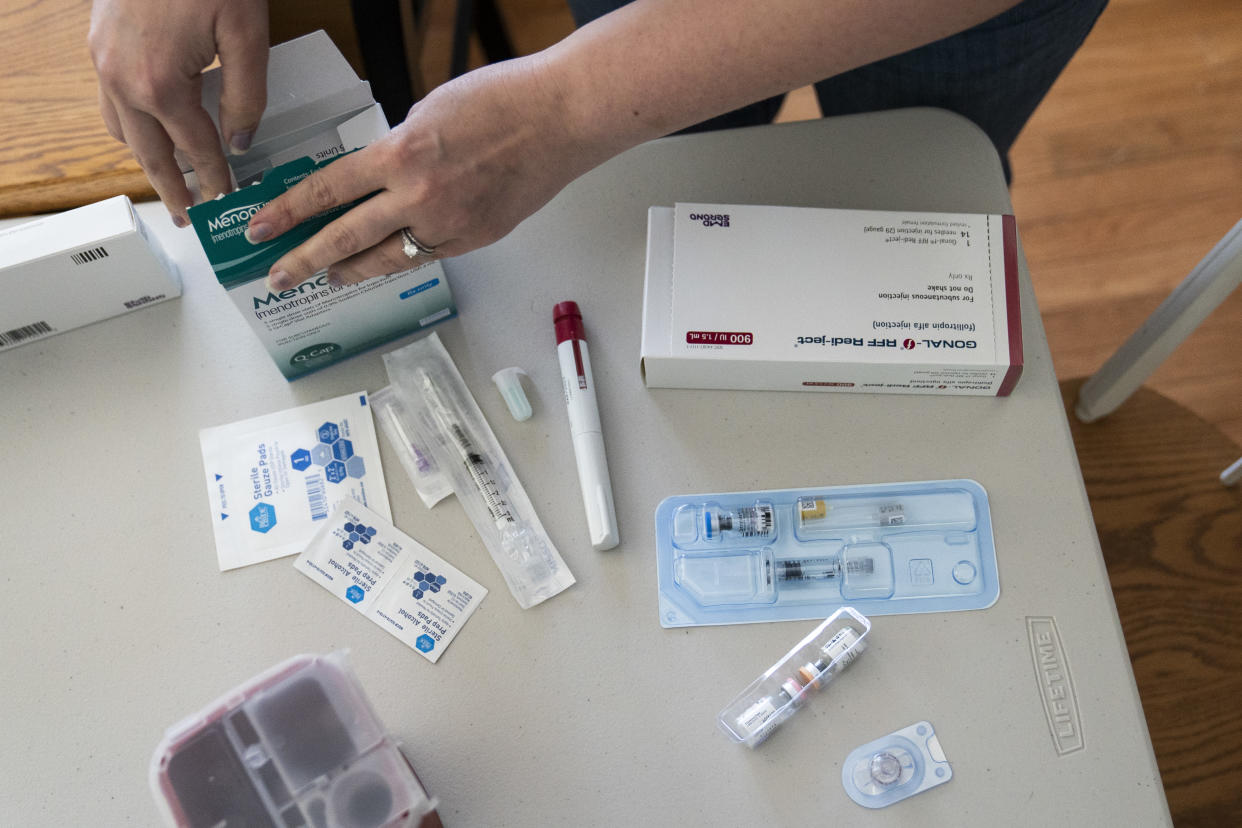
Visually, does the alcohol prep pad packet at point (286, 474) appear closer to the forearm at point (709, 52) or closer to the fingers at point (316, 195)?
the fingers at point (316, 195)

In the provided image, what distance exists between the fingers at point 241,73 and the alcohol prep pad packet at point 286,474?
0.24m

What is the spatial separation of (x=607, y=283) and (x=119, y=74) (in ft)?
1.41

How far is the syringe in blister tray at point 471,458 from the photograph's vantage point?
78 cm

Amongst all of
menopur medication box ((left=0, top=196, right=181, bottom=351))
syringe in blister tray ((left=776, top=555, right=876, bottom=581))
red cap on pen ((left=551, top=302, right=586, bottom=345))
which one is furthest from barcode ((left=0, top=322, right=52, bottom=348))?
syringe in blister tray ((left=776, top=555, right=876, bottom=581))

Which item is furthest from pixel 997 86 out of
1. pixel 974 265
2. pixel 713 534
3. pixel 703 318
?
pixel 713 534

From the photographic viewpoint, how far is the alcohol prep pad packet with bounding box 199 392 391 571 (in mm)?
790

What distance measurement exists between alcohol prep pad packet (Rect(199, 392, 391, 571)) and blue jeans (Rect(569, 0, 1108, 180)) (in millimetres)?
509

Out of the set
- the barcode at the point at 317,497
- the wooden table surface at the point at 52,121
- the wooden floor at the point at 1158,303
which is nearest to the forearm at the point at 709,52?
the barcode at the point at 317,497

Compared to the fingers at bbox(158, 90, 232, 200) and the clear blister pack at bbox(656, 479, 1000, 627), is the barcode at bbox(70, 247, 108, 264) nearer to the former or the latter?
the fingers at bbox(158, 90, 232, 200)

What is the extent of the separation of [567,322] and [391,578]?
10.4 inches

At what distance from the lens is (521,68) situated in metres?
0.73

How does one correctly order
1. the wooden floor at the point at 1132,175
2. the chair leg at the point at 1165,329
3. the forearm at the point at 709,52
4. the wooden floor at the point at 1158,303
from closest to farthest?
the forearm at the point at 709,52, the chair leg at the point at 1165,329, the wooden floor at the point at 1158,303, the wooden floor at the point at 1132,175

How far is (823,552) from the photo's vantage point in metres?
0.76

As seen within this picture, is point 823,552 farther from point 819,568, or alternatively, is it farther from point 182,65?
point 182,65
